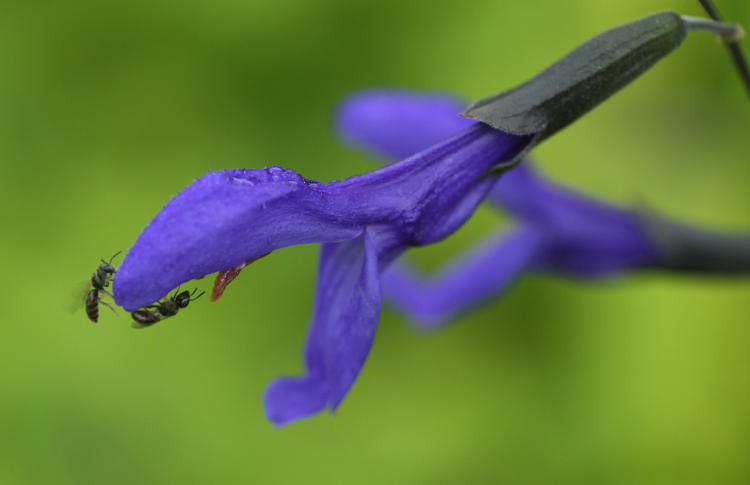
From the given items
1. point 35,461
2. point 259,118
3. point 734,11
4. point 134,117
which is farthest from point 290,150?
point 734,11

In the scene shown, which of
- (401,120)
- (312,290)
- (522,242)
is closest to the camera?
(401,120)

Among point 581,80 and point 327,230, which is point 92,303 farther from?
point 581,80

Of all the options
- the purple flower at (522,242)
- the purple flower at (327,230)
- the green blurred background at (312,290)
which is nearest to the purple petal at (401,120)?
the purple flower at (522,242)

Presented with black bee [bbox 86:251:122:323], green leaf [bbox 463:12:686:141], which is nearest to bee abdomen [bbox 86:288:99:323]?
black bee [bbox 86:251:122:323]

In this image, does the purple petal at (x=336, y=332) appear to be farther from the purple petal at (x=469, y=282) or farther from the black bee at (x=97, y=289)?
the purple petal at (x=469, y=282)

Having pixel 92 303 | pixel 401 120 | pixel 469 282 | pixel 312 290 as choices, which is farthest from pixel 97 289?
pixel 312 290

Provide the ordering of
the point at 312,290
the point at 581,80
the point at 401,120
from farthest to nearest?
the point at 312,290 < the point at 401,120 < the point at 581,80
